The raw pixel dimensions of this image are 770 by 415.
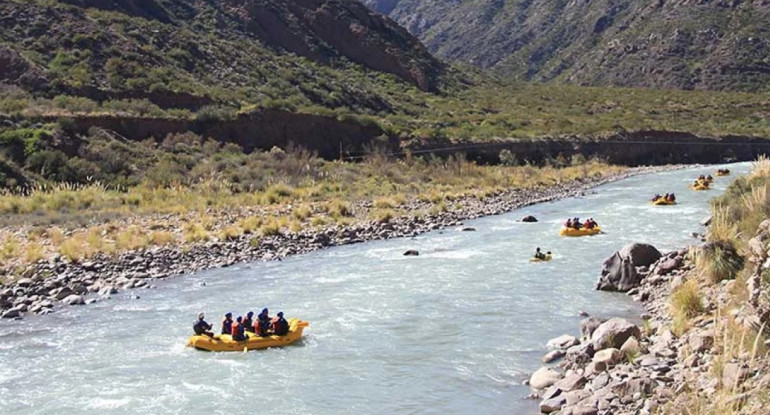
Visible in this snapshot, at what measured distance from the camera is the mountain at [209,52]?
4347cm

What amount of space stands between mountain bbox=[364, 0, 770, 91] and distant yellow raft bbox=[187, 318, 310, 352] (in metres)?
89.7

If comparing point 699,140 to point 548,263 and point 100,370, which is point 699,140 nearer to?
point 548,263

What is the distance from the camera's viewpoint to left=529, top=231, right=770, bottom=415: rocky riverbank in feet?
23.6

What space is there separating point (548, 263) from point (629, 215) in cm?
1017

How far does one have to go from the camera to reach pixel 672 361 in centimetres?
932

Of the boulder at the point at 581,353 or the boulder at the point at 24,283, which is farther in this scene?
the boulder at the point at 24,283

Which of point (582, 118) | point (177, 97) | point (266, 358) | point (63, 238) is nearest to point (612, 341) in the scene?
point (266, 358)

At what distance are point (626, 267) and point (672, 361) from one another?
22.2 feet

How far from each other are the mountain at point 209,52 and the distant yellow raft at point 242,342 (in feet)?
106

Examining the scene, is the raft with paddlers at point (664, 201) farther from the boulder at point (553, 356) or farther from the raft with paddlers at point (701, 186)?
the boulder at point (553, 356)

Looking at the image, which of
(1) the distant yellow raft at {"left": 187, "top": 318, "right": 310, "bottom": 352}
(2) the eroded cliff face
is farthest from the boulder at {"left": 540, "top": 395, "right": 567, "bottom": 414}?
(2) the eroded cliff face

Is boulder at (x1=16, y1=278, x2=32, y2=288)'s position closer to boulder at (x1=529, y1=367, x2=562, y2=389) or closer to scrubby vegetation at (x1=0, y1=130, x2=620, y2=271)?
scrubby vegetation at (x1=0, y1=130, x2=620, y2=271)

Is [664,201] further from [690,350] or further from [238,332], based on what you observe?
[690,350]

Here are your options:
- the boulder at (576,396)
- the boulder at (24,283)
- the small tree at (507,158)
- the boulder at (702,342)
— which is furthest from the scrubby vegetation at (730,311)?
the small tree at (507,158)
